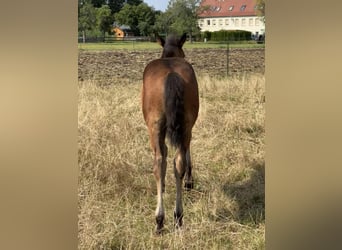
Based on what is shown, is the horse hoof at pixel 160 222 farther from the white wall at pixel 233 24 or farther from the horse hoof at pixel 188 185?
the white wall at pixel 233 24

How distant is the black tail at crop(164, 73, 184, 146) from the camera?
79.5 inches

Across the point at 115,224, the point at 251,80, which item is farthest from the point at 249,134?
the point at 115,224

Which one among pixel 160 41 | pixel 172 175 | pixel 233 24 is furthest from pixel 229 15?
pixel 172 175

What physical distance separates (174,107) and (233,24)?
1.96 feet

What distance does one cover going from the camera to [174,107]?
2.02 meters

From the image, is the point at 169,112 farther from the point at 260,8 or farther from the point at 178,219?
the point at 260,8

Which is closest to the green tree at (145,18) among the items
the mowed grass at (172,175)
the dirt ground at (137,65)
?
the dirt ground at (137,65)

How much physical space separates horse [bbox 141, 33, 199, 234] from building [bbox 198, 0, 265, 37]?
0.46 m

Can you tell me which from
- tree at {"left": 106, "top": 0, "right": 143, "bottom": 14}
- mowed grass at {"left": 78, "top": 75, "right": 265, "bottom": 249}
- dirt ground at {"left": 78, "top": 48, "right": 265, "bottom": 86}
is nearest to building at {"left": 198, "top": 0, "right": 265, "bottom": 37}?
tree at {"left": 106, "top": 0, "right": 143, "bottom": 14}

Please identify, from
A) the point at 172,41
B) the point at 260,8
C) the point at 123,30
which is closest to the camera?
the point at 260,8
